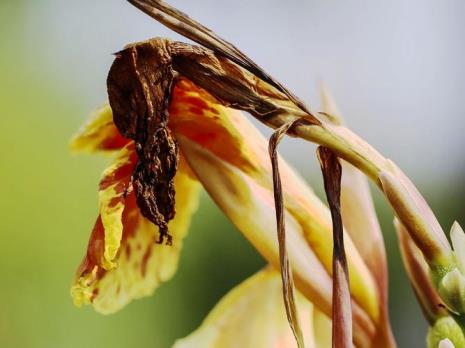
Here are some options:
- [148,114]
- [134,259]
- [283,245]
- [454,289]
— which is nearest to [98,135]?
[148,114]

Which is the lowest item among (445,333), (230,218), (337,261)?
(445,333)

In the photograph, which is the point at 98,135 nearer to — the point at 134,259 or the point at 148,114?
the point at 148,114

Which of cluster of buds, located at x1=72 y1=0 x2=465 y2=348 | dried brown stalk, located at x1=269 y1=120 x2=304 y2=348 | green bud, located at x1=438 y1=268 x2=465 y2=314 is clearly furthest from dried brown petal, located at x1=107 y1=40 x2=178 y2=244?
green bud, located at x1=438 y1=268 x2=465 y2=314

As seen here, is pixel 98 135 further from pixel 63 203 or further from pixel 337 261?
pixel 337 261

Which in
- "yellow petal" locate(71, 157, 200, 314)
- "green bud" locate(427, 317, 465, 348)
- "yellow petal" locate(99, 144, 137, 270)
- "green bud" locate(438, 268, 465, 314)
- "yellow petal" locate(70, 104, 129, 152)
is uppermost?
"yellow petal" locate(70, 104, 129, 152)

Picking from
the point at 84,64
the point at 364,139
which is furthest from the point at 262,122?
the point at 84,64

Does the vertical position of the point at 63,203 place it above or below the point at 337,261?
above

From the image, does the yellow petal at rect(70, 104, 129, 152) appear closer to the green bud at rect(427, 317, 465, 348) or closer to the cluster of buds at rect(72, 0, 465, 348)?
the cluster of buds at rect(72, 0, 465, 348)
